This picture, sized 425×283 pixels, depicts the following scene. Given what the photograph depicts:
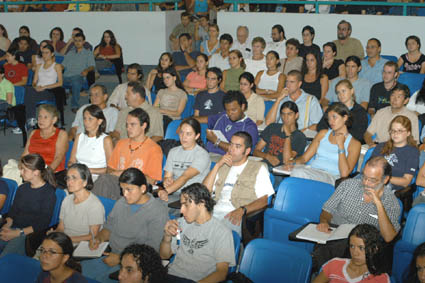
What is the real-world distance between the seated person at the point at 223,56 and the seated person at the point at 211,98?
5.53ft

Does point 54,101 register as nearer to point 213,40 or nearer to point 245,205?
point 213,40

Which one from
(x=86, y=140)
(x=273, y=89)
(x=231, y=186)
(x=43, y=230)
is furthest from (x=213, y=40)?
(x=43, y=230)

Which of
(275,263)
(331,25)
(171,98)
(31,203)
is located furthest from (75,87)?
(275,263)

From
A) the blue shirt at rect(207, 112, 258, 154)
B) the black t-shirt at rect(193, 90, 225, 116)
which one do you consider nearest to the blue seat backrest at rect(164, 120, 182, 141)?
the blue shirt at rect(207, 112, 258, 154)

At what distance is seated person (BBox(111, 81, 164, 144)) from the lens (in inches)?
236

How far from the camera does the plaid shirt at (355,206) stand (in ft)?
12.4

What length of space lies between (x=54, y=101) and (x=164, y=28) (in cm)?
432

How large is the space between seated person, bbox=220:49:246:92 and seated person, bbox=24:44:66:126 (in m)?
2.63

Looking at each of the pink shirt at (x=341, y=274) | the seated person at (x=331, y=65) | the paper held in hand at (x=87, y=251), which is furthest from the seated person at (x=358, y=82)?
the paper held in hand at (x=87, y=251)

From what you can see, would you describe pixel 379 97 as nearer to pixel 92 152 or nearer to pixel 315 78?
pixel 315 78

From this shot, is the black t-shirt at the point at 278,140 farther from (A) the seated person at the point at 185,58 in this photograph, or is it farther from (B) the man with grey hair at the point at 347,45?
(A) the seated person at the point at 185,58

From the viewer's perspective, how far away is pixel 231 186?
4.34m

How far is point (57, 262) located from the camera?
3.21 meters

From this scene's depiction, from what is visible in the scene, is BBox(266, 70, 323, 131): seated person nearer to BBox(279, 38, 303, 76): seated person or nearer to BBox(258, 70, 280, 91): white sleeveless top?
BBox(258, 70, 280, 91): white sleeveless top
